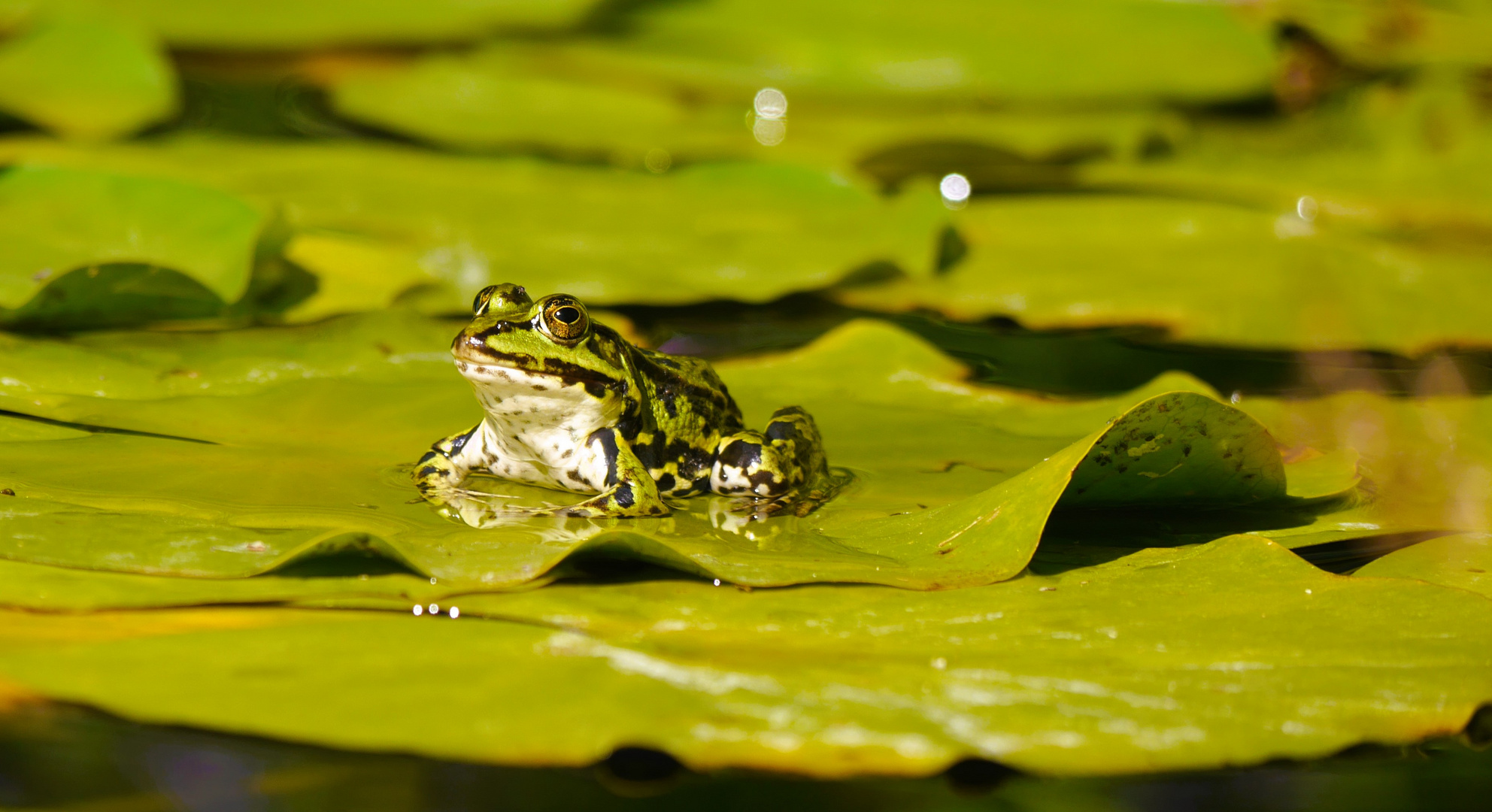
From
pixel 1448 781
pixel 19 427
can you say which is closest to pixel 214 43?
pixel 19 427

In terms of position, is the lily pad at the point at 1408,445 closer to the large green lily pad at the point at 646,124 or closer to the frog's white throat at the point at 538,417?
the frog's white throat at the point at 538,417

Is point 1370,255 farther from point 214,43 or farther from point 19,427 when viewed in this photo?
point 214,43

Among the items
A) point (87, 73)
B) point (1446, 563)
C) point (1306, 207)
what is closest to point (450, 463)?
point (1446, 563)

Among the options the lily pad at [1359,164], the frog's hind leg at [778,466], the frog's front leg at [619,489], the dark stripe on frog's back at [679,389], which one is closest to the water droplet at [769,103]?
the lily pad at [1359,164]

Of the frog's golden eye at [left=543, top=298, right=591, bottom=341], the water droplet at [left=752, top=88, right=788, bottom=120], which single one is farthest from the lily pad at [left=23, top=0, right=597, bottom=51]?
the frog's golden eye at [left=543, top=298, right=591, bottom=341]

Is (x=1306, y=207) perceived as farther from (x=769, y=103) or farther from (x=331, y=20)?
(x=331, y=20)

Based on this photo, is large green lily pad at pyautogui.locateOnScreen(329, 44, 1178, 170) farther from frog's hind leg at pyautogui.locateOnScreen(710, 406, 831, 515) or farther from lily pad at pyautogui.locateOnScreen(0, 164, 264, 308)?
frog's hind leg at pyautogui.locateOnScreen(710, 406, 831, 515)
